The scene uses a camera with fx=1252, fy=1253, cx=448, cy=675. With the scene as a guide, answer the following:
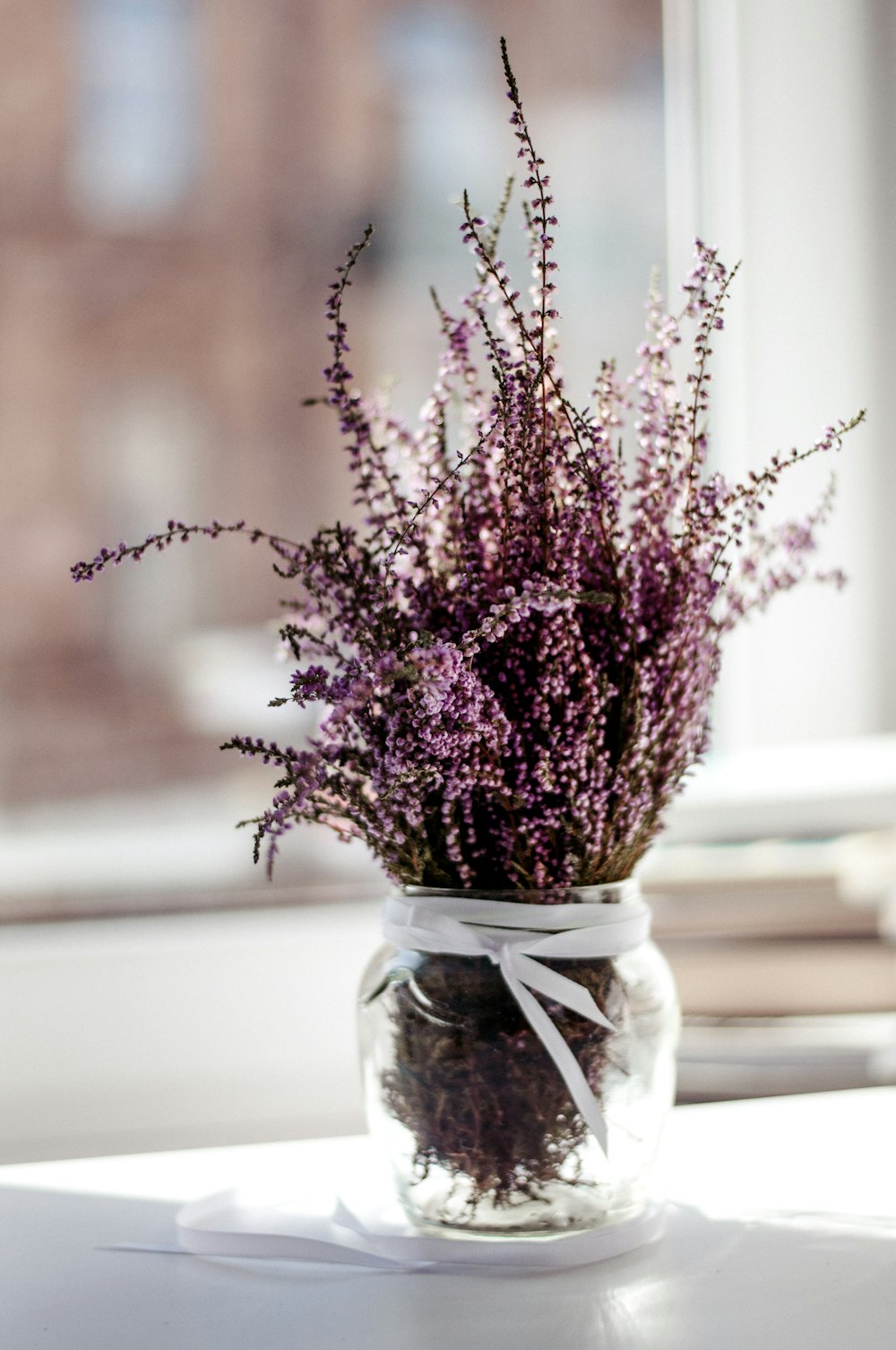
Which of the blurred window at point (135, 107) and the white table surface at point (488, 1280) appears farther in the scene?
the blurred window at point (135, 107)

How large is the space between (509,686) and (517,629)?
1.3 inches

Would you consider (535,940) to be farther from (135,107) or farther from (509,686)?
(135,107)

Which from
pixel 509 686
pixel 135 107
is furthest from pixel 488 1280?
pixel 135 107

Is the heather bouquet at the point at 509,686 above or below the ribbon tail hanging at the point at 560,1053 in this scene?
above

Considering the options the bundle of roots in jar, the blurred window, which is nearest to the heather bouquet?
the bundle of roots in jar

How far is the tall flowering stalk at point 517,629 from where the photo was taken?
0.67 metres

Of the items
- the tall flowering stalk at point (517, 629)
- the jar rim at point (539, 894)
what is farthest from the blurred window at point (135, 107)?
the jar rim at point (539, 894)

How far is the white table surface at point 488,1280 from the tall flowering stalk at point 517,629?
22cm

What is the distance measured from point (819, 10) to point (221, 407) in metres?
0.74

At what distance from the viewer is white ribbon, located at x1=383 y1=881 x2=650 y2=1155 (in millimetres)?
669

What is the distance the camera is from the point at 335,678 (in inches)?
26.4

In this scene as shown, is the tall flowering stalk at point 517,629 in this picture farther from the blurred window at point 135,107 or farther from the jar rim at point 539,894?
the blurred window at point 135,107

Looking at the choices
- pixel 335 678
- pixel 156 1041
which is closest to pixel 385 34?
pixel 335 678

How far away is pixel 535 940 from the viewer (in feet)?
2.23
